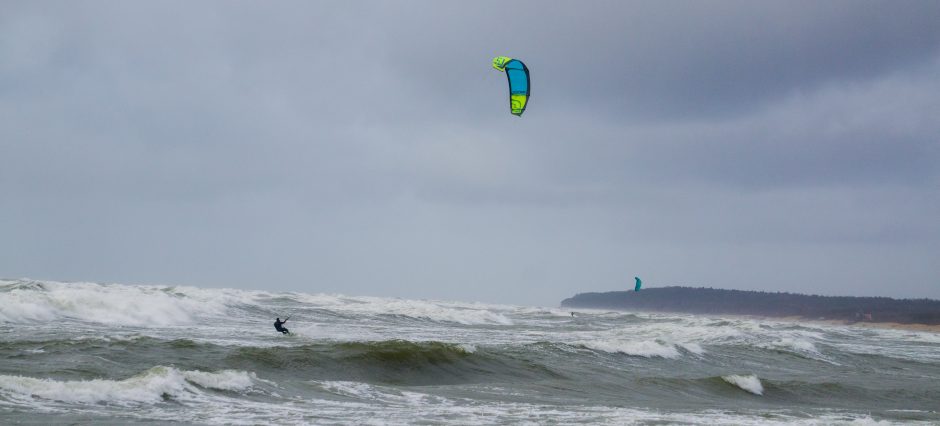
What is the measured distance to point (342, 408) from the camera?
12938 mm

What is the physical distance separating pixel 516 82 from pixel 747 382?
974 cm

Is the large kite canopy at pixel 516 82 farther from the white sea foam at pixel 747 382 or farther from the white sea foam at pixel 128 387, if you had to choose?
the white sea foam at pixel 128 387

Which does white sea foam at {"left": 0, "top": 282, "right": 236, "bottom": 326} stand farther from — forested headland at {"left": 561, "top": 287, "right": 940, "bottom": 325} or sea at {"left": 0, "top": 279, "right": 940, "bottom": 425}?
forested headland at {"left": 561, "top": 287, "right": 940, "bottom": 325}

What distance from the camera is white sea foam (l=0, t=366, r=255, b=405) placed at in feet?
40.1

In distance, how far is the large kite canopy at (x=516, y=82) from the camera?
23.9 meters

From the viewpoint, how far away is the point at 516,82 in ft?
79.4

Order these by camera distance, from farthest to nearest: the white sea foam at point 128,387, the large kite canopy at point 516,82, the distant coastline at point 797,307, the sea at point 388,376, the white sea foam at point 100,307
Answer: the distant coastline at point 797,307, the white sea foam at point 100,307, the large kite canopy at point 516,82, the sea at point 388,376, the white sea foam at point 128,387

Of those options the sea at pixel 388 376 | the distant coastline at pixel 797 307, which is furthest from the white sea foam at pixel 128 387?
the distant coastline at pixel 797 307

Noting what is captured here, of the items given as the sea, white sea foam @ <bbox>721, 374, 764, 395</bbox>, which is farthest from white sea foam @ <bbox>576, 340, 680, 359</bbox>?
white sea foam @ <bbox>721, 374, 764, 395</bbox>

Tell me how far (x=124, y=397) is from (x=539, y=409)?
5983 millimetres

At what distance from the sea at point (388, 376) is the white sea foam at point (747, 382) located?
46 millimetres

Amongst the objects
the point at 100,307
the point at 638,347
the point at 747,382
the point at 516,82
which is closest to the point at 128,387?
the point at 747,382

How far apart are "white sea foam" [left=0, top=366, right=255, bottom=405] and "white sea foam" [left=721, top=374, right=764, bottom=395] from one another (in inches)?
415

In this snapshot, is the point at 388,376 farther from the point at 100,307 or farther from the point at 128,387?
the point at 100,307
